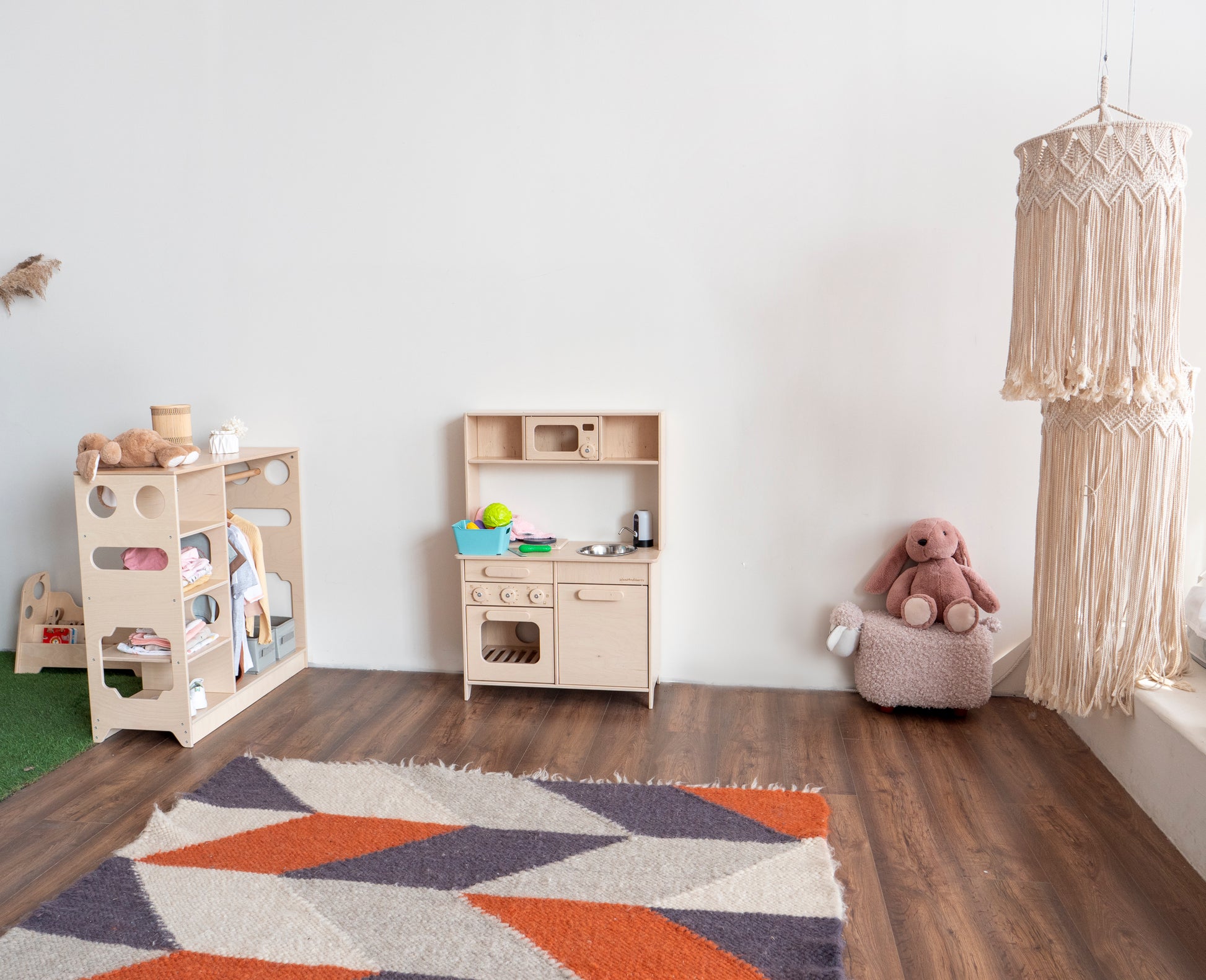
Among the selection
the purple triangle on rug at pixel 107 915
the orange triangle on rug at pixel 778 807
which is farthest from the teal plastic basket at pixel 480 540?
the purple triangle on rug at pixel 107 915

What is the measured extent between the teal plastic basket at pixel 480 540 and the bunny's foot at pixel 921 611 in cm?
132

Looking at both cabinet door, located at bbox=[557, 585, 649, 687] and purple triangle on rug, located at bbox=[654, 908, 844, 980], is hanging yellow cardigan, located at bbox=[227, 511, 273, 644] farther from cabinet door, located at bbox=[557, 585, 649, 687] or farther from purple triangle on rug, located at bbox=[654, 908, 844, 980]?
purple triangle on rug, located at bbox=[654, 908, 844, 980]

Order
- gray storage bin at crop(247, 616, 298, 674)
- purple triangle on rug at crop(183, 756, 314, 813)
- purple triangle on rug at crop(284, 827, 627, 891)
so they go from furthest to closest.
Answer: gray storage bin at crop(247, 616, 298, 674) < purple triangle on rug at crop(183, 756, 314, 813) < purple triangle on rug at crop(284, 827, 627, 891)

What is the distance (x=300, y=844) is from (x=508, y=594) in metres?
1.09

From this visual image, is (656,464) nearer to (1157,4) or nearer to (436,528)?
(436,528)

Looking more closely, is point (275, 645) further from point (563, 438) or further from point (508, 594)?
point (563, 438)

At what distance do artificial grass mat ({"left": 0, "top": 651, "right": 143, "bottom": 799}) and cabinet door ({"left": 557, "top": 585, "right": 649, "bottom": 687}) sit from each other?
144cm

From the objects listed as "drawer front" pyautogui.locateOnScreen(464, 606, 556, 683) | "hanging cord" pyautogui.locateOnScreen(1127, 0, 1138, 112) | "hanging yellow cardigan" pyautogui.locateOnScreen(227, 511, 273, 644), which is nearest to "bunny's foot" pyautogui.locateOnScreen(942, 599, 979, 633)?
"drawer front" pyautogui.locateOnScreen(464, 606, 556, 683)

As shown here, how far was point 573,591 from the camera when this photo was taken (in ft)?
9.70

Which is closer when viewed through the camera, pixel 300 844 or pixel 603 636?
pixel 300 844

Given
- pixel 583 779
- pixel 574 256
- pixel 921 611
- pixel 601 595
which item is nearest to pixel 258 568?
pixel 601 595

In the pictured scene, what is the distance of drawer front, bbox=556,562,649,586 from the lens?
9.56 feet

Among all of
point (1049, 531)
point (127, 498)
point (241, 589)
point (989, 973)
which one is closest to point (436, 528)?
point (241, 589)

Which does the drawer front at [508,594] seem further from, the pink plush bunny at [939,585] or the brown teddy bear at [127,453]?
the pink plush bunny at [939,585]
